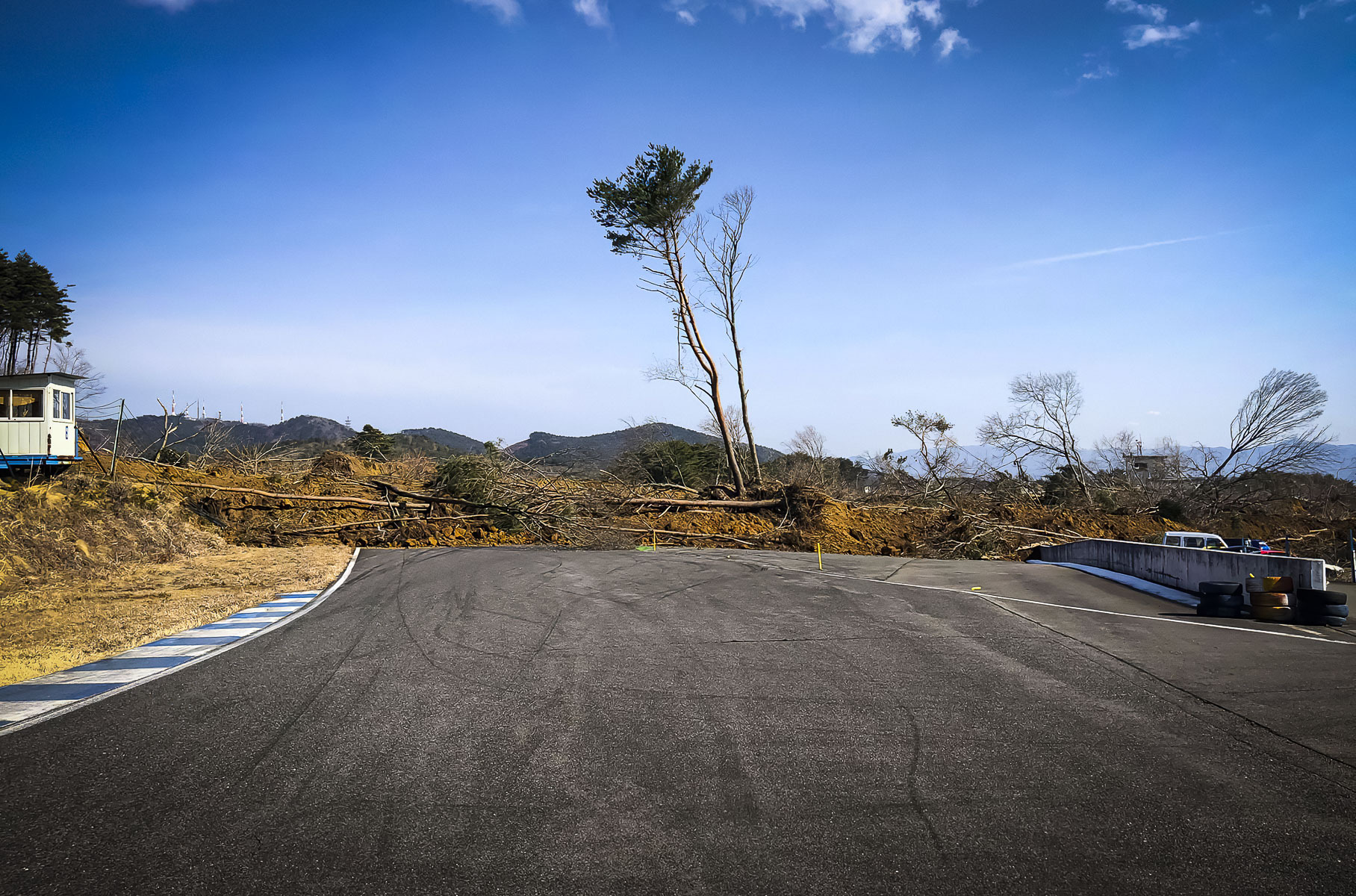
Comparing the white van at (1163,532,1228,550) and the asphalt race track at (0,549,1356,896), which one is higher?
the white van at (1163,532,1228,550)

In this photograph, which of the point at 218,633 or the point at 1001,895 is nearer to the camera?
the point at 1001,895

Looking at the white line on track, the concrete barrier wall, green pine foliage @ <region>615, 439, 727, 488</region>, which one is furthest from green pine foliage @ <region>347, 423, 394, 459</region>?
the concrete barrier wall

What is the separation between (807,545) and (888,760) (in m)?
18.2

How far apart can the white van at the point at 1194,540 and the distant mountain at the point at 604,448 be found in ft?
59.9

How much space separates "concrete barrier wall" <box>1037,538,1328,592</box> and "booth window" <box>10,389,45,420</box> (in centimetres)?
2686

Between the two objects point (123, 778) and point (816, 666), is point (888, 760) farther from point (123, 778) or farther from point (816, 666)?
point (123, 778)

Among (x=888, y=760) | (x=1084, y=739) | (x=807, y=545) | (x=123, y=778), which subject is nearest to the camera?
(x=123, y=778)

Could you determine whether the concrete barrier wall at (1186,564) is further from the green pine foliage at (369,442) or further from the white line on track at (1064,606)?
the green pine foliage at (369,442)

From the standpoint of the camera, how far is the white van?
1786cm

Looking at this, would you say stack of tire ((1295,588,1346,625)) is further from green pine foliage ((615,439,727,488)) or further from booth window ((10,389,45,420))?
booth window ((10,389,45,420))

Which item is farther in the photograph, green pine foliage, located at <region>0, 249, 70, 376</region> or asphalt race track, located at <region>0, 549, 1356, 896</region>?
green pine foliage, located at <region>0, 249, 70, 376</region>

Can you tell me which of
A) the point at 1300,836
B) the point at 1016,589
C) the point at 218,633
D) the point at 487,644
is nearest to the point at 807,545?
the point at 1016,589

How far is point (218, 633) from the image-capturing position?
9.27m

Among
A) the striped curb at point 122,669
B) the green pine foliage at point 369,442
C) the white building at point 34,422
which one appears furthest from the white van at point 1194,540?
the green pine foliage at point 369,442
